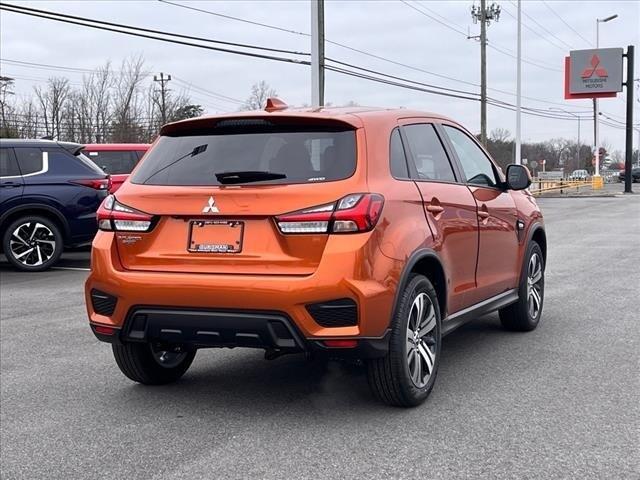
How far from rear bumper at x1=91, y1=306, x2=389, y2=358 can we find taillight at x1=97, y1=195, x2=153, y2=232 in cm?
46

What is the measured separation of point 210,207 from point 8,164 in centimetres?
793

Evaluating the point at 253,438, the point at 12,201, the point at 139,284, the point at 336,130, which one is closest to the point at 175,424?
the point at 253,438

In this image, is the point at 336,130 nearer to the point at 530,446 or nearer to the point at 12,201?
the point at 530,446

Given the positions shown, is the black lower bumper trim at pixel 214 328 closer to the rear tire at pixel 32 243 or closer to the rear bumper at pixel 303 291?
the rear bumper at pixel 303 291

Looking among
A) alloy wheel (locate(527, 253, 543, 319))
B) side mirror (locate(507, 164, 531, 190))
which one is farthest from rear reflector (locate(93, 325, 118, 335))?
alloy wheel (locate(527, 253, 543, 319))

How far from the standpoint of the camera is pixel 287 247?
4113mm

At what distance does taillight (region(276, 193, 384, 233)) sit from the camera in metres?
4.07

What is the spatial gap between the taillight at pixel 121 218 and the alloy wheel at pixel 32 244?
276 inches

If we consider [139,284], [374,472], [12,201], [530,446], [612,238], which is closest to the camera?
[374,472]

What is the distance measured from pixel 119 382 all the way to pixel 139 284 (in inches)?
52.0

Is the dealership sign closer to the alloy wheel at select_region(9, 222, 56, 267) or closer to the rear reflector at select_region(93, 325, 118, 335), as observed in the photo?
the alloy wheel at select_region(9, 222, 56, 267)

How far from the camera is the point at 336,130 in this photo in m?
4.45

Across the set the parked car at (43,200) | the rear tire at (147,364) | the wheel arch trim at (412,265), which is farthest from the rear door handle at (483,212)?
the parked car at (43,200)

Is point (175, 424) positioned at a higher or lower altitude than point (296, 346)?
lower
